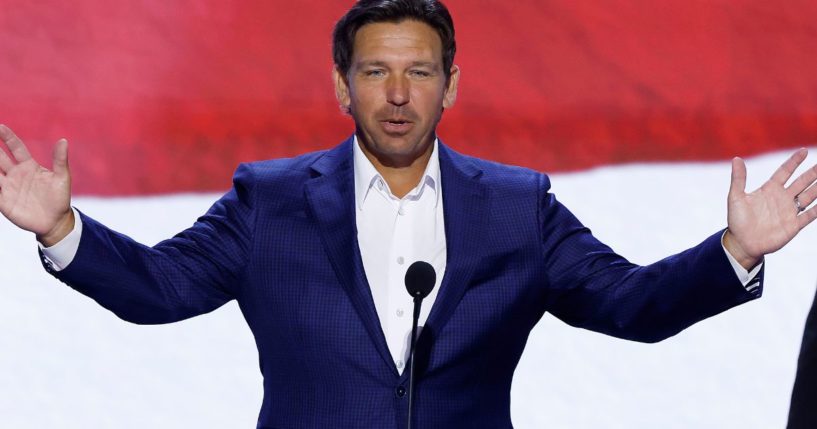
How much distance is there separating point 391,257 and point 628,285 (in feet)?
1.26

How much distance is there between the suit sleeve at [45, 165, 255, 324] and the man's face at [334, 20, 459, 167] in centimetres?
23

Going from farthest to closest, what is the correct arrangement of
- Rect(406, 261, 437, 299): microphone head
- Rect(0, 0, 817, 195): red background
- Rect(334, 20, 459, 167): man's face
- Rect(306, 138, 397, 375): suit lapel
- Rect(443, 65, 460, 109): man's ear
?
Rect(0, 0, 817, 195): red background → Rect(443, 65, 460, 109): man's ear → Rect(334, 20, 459, 167): man's face → Rect(306, 138, 397, 375): suit lapel → Rect(406, 261, 437, 299): microphone head

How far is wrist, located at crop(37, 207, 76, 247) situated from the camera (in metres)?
1.76

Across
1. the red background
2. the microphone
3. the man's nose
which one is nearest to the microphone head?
the microphone

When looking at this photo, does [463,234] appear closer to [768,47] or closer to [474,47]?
[474,47]

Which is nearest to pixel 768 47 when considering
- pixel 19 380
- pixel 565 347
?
pixel 565 347

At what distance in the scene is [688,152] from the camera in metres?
2.95

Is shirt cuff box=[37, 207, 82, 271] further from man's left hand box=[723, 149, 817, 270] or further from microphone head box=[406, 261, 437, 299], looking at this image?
man's left hand box=[723, 149, 817, 270]

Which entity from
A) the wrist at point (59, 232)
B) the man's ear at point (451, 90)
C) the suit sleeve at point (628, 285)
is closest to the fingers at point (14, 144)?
the wrist at point (59, 232)

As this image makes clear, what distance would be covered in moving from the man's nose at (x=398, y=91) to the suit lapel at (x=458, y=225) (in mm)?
159

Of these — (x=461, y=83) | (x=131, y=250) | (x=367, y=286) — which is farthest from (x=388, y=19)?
(x=461, y=83)

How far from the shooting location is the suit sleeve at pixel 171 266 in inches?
70.9

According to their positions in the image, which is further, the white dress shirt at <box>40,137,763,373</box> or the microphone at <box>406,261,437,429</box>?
the white dress shirt at <box>40,137,763,373</box>

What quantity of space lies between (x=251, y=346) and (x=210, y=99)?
0.59 m
